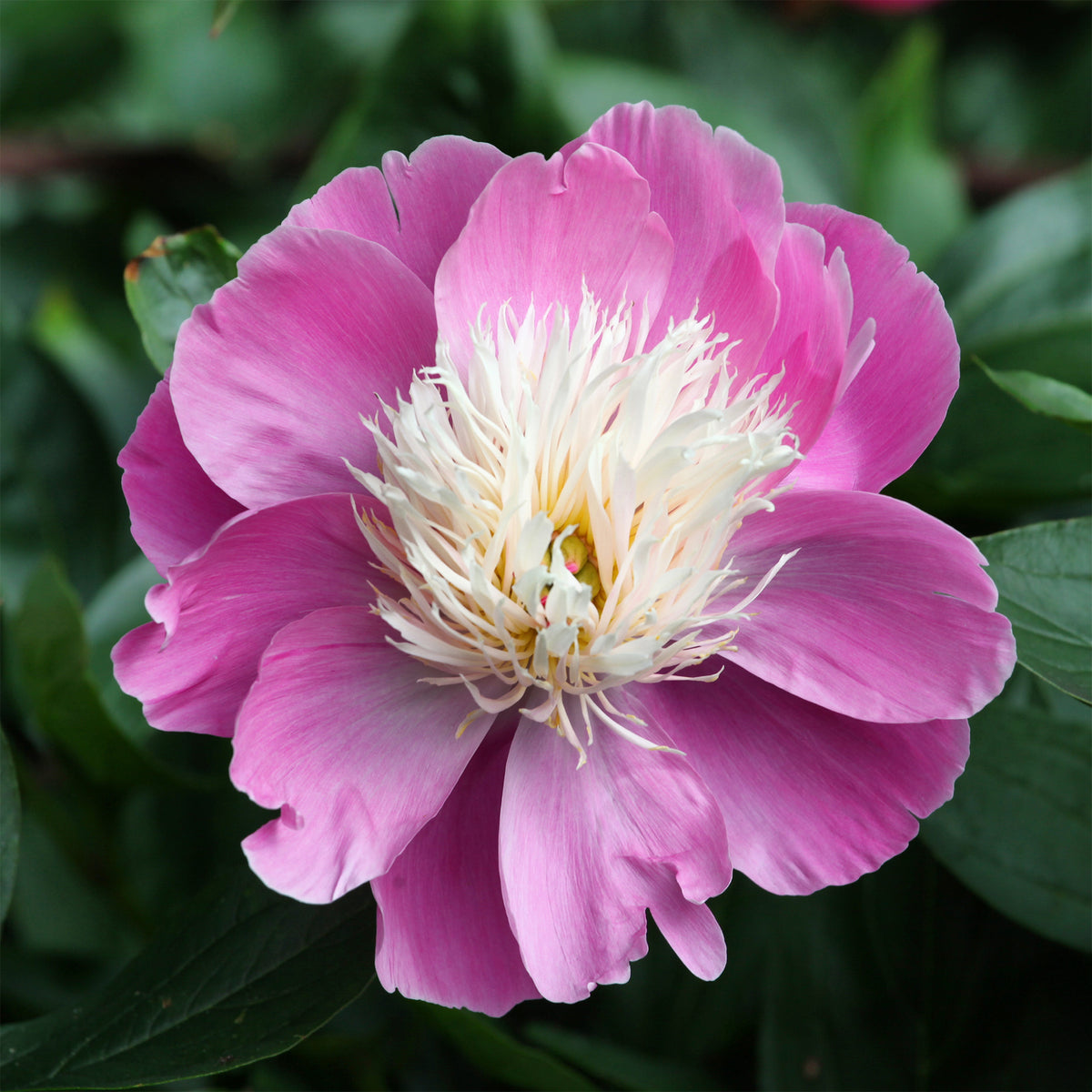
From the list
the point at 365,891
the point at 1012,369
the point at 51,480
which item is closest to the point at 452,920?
the point at 365,891

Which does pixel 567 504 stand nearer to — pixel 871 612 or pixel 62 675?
pixel 871 612

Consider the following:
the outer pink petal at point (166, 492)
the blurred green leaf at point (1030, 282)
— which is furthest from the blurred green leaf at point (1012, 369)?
the outer pink petal at point (166, 492)

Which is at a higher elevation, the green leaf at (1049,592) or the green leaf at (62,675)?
the green leaf at (1049,592)

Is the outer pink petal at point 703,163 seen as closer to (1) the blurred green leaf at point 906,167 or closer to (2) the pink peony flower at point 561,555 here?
(2) the pink peony flower at point 561,555

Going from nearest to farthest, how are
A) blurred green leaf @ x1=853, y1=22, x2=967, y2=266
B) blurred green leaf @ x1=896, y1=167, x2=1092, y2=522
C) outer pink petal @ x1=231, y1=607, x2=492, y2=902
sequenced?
outer pink petal @ x1=231, y1=607, x2=492, y2=902, blurred green leaf @ x1=896, y1=167, x2=1092, y2=522, blurred green leaf @ x1=853, y1=22, x2=967, y2=266

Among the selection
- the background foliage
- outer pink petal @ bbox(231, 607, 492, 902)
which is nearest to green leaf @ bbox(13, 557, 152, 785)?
the background foliage

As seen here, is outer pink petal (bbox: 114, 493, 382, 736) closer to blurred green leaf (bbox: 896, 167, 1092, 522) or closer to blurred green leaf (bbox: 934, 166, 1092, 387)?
blurred green leaf (bbox: 896, 167, 1092, 522)

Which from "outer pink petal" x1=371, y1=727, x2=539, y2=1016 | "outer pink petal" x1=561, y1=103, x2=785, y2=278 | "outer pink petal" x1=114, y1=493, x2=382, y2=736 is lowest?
"outer pink petal" x1=371, y1=727, x2=539, y2=1016

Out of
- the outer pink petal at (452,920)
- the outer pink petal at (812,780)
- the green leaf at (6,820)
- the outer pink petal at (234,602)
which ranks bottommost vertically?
the green leaf at (6,820)
